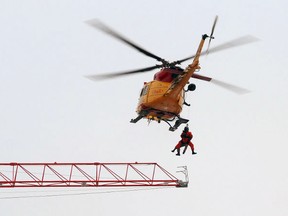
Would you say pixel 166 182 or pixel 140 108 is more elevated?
pixel 140 108

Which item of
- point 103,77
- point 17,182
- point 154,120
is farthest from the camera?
point 17,182

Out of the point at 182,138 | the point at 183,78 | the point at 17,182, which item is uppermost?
the point at 183,78

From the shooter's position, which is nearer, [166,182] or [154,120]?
[154,120]

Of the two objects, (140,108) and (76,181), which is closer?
(140,108)

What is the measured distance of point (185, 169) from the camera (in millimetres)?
59719

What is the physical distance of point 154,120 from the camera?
5716 cm

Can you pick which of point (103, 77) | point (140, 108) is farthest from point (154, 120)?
point (103, 77)

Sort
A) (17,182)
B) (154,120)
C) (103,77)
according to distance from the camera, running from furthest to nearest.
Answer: (17,182) → (154,120) → (103,77)

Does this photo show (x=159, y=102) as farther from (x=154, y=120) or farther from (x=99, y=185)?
(x=99, y=185)

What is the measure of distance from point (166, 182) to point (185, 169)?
10.9ft

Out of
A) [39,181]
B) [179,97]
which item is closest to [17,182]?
[39,181]

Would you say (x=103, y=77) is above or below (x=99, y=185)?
above

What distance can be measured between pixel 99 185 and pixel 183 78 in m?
13.4

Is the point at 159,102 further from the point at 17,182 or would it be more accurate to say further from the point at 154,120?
the point at 17,182
